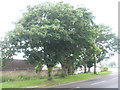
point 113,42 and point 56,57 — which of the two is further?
point 113,42

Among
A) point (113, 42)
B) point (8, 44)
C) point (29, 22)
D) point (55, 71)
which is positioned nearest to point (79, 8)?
point (29, 22)

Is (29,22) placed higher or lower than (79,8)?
lower

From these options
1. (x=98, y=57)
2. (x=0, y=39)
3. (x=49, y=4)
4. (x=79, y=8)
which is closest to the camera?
(x=0, y=39)

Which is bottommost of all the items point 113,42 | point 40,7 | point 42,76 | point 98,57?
point 42,76

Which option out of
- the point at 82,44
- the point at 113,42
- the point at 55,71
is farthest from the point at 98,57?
the point at 82,44

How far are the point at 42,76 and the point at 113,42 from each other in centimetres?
1556

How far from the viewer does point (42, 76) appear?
24.3 m

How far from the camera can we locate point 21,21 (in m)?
16.8

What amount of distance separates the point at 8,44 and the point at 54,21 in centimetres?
433

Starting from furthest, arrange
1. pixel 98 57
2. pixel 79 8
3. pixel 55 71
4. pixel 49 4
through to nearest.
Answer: pixel 98 57 → pixel 55 71 → pixel 79 8 → pixel 49 4

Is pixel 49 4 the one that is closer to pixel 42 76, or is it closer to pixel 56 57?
pixel 56 57

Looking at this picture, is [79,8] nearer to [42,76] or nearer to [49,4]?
[49,4]

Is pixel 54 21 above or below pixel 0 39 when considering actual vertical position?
above

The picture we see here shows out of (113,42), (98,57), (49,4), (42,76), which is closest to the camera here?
(49,4)
